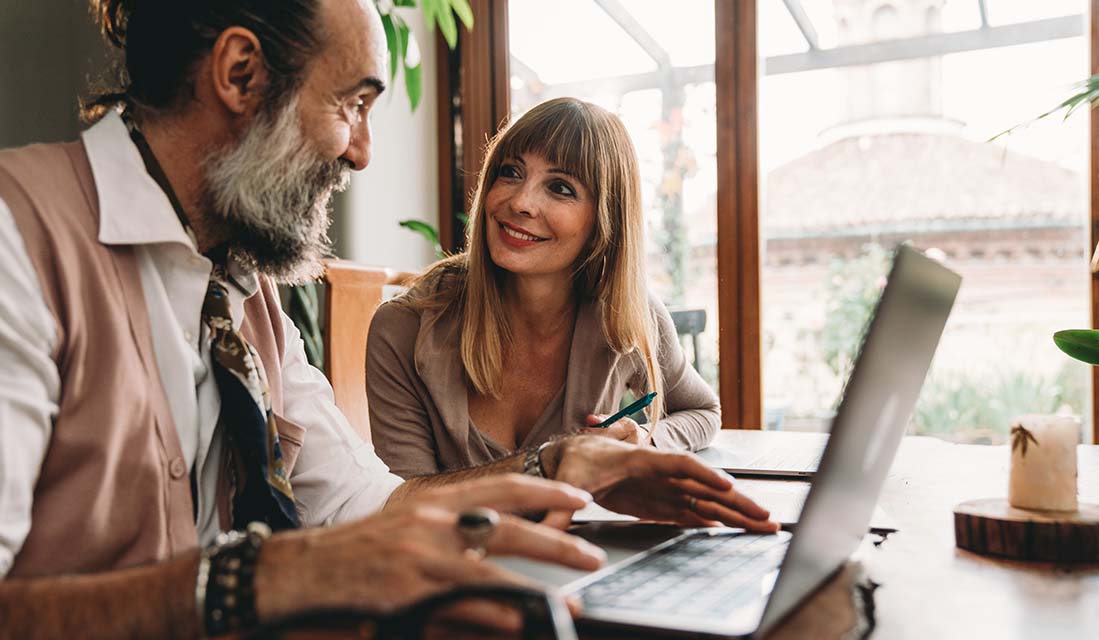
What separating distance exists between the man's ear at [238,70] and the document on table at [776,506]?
0.61 meters

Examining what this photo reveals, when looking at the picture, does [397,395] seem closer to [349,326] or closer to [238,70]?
[349,326]

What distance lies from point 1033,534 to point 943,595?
179 millimetres

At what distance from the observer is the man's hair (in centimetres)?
107

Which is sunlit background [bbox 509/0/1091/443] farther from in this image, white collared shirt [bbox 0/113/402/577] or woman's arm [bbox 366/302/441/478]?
white collared shirt [bbox 0/113/402/577]

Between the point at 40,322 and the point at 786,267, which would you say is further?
the point at 786,267

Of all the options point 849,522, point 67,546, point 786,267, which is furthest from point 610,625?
point 786,267

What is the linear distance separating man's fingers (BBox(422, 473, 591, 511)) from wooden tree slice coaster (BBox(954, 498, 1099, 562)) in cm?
42

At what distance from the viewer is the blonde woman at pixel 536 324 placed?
1595mm

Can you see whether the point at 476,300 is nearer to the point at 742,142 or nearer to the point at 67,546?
the point at 67,546

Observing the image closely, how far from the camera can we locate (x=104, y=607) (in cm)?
61

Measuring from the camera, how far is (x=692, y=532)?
0.91 metres

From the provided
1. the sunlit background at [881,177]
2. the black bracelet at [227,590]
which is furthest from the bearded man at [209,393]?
the sunlit background at [881,177]

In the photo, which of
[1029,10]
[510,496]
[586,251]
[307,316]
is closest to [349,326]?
[586,251]

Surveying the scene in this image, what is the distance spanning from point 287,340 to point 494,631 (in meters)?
0.79
